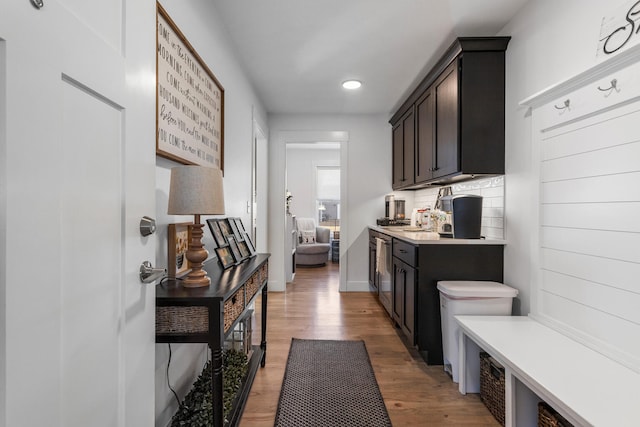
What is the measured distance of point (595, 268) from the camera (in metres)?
1.61

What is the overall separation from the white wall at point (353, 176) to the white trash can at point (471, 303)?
91.2 inches

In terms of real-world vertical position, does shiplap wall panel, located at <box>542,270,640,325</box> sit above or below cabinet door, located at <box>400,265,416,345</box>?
above

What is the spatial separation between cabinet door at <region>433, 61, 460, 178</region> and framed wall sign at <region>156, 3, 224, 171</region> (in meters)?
1.75

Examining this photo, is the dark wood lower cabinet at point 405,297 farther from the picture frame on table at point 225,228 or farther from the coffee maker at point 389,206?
the picture frame on table at point 225,228

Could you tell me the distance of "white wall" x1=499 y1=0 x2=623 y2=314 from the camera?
1700 millimetres

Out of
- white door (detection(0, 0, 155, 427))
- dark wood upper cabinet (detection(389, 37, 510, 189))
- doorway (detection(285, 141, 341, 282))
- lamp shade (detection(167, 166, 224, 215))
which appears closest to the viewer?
white door (detection(0, 0, 155, 427))

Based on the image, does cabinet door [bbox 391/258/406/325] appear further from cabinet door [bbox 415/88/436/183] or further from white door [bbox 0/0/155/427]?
white door [bbox 0/0/155/427]

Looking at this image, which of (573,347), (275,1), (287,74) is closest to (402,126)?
(287,74)

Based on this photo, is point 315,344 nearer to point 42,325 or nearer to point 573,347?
point 573,347

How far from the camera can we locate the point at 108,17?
83 cm

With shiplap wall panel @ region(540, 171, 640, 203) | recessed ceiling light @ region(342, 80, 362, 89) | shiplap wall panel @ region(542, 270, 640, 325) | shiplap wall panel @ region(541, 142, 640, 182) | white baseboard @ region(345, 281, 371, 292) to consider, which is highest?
recessed ceiling light @ region(342, 80, 362, 89)

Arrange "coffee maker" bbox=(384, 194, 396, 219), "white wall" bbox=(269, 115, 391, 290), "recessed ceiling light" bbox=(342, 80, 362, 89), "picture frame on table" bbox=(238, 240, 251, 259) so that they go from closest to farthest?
"picture frame on table" bbox=(238, 240, 251, 259) < "recessed ceiling light" bbox=(342, 80, 362, 89) < "coffee maker" bbox=(384, 194, 396, 219) < "white wall" bbox=(269, 115, 391, 290)

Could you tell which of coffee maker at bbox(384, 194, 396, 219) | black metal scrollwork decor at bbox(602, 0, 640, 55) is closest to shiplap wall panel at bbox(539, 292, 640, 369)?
black metal scrollwork decor at bbox(602, 0, 640, 55)

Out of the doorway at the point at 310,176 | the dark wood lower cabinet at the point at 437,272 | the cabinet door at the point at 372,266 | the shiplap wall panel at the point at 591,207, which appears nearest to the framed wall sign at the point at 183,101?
the dark wood lower cabinet at the point at 437,272
